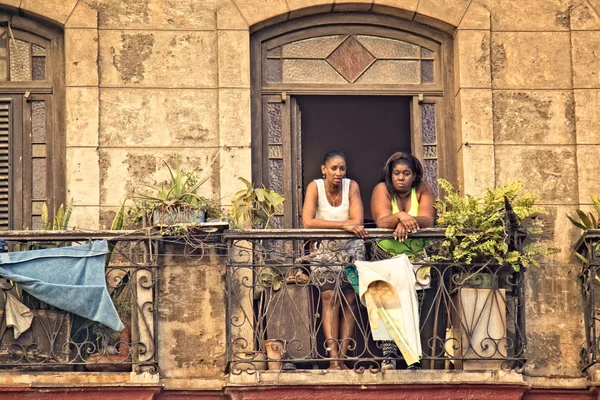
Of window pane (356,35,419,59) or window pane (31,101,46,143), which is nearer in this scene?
window pane (31,101,46,143)

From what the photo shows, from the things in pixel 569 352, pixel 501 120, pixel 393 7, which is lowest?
pixel 569 352

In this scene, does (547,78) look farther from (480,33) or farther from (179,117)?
(179,117)

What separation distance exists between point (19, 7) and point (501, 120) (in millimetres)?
4308

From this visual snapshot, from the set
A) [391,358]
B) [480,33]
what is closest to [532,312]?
[391,358]

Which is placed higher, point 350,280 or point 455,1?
point 455,1

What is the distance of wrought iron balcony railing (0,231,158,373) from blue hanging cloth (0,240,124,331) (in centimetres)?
11

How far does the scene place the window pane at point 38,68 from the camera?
15.8m

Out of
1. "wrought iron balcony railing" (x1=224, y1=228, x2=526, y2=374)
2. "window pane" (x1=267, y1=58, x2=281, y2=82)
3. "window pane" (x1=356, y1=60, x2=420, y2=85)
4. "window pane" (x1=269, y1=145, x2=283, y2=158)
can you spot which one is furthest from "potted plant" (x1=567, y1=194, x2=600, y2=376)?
"window pane" (x1=267, y1=58, x2=281, y2=82)

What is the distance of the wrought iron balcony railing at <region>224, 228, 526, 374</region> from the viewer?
14.5m

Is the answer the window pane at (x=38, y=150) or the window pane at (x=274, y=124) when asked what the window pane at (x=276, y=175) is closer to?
the window pane at (x=274, y=124)

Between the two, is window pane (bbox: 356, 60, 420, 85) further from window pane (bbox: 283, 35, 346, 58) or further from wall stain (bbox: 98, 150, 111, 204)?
wall stain (bbox: 98, 150, 111, 204)

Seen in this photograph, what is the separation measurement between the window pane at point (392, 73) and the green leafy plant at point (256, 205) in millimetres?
1629

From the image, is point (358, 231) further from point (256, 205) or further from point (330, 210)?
point (256, 205)

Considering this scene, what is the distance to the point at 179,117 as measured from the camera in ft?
50.7
